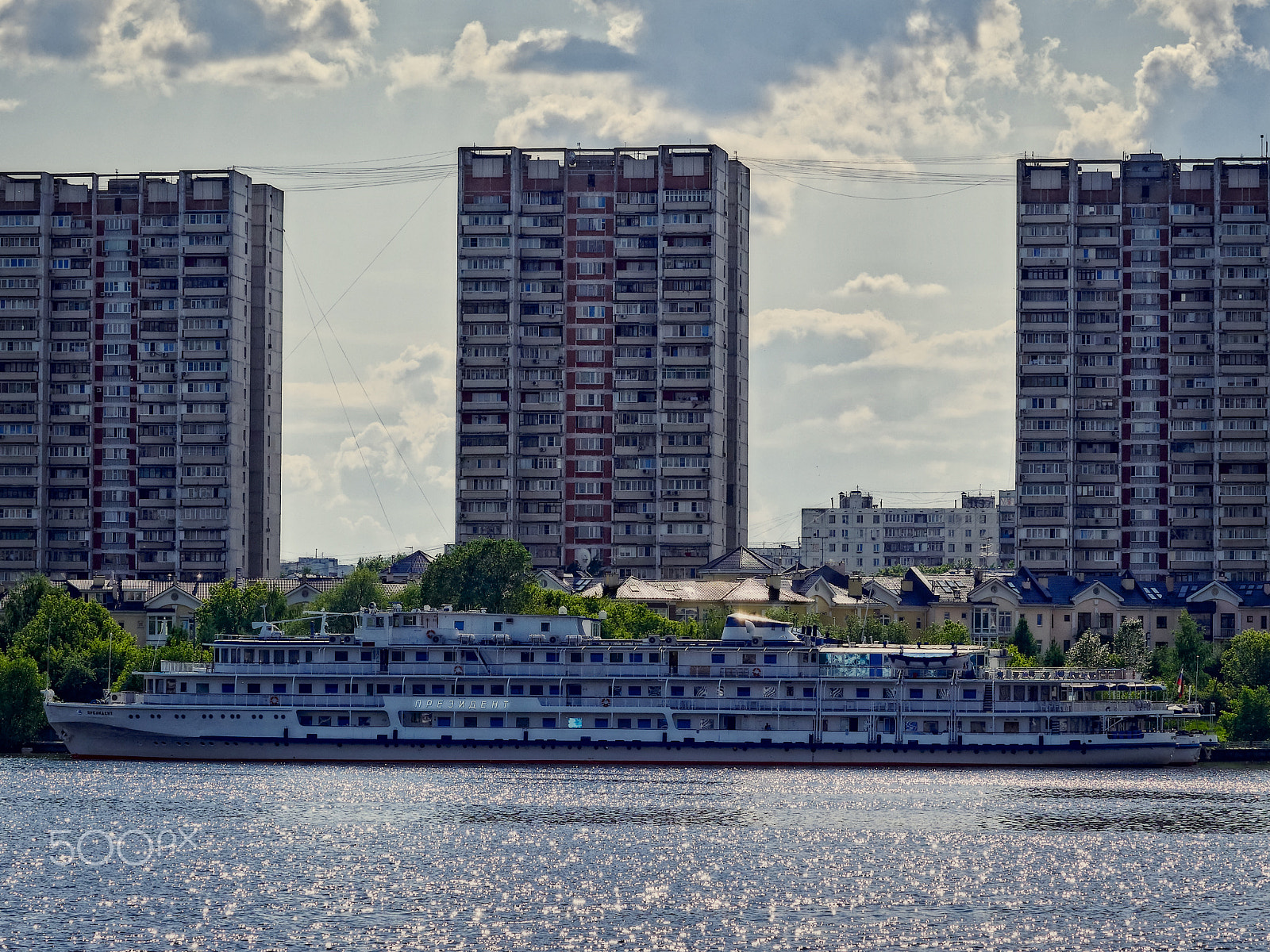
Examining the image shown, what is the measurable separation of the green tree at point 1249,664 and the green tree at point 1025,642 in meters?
17.6

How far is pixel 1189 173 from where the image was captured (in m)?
195

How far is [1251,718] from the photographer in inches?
5207

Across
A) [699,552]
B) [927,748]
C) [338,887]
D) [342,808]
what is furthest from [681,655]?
[699,552]

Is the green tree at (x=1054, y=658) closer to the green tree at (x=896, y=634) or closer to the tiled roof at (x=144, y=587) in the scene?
the green tree at (x=896, y=634)

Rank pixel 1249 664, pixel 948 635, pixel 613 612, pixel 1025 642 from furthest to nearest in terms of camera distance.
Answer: pixel 1025 642 < pixel 948 635 < pixel 613 612 < pixel 1249 664

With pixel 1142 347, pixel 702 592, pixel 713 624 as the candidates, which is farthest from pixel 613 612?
pixel 1142 347

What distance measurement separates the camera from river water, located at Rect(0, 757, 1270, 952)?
64688 millimetres

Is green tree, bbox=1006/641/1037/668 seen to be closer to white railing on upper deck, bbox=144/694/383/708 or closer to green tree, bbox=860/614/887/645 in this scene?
green tree, bbox=860/614/887/645

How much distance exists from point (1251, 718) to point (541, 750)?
48.9m

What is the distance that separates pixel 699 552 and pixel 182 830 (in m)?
117

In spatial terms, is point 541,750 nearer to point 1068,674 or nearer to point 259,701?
point 259,701

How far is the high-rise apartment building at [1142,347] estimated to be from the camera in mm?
192625

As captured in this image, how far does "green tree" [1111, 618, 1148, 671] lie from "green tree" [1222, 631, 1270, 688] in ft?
24.1

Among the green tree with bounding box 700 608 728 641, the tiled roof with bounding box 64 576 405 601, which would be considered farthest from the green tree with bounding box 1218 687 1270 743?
the tiled roof with bounding box 64 576 405 601
